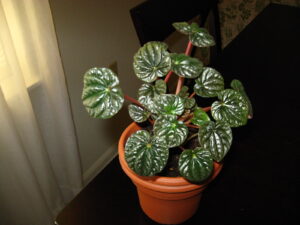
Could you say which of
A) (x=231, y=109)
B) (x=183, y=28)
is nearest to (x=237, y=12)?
(x=183, y=28)

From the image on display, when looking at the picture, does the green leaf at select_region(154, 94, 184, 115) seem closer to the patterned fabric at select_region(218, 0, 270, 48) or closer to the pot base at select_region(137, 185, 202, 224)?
the pot base at select_region(137, 185, 202, 224)

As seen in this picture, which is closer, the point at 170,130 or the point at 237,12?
the point at 170,130

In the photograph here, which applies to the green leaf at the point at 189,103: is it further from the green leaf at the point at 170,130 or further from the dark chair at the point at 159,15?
the dark chair at the point at 159,15

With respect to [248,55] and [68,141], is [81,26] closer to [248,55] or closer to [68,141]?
[68,141]

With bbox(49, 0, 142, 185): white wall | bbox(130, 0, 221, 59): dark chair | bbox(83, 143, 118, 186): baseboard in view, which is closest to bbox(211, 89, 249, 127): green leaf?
bbox(130, 0, 221, 59): dark chair

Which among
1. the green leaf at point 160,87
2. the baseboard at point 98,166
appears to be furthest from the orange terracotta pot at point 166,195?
the baseboard at point 98,166

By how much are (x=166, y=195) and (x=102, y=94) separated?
225 mm

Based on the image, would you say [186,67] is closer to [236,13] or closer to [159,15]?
[159,15]

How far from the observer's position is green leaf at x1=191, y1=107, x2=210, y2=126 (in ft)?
1.80

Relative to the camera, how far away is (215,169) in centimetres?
57

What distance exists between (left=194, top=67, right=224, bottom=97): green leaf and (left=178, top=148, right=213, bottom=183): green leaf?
0.12 m

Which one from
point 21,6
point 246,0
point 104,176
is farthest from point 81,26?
point 246,0

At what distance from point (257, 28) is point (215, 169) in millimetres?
890

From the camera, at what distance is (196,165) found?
504mm
